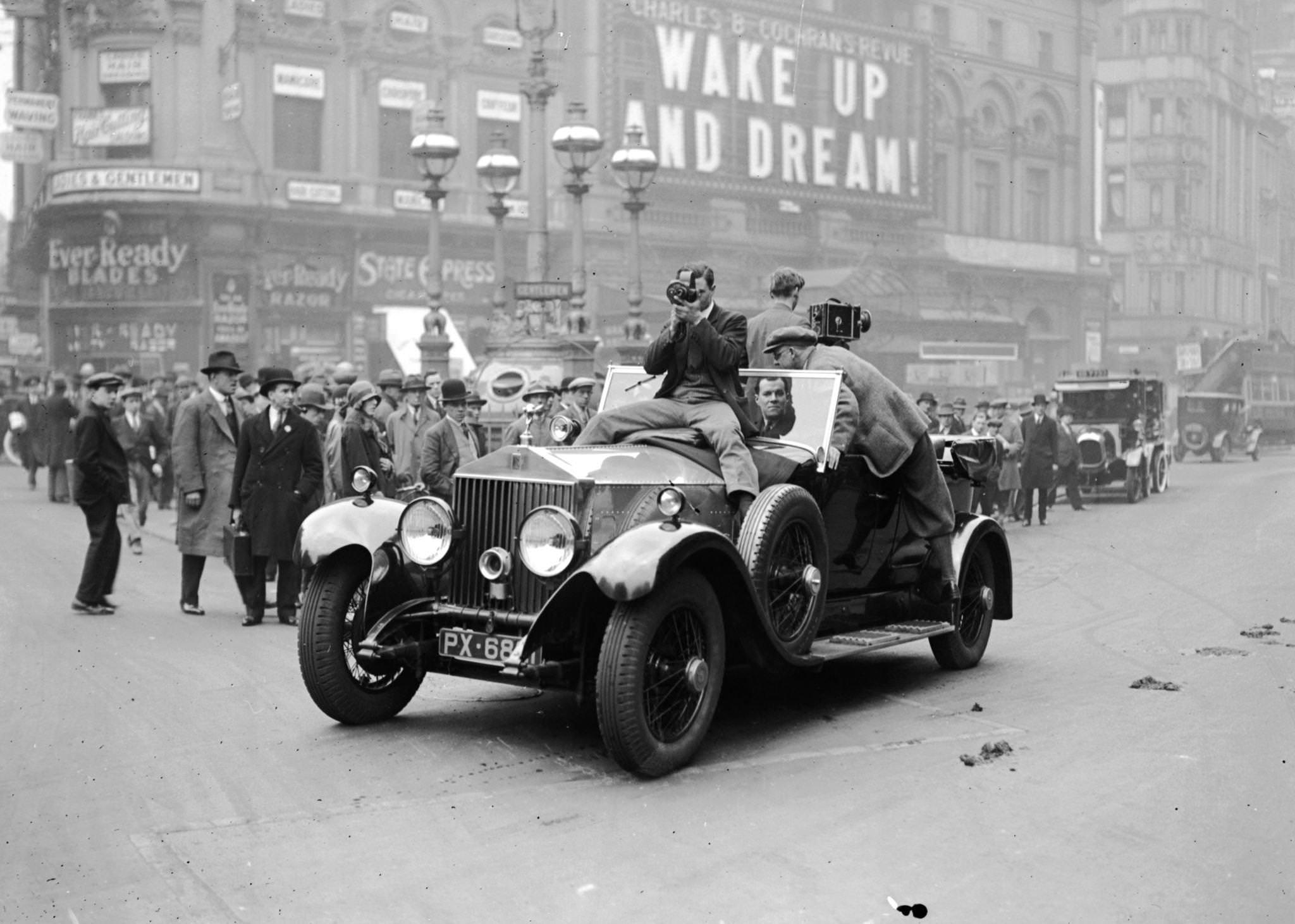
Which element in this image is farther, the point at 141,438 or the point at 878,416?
the point at 141,438

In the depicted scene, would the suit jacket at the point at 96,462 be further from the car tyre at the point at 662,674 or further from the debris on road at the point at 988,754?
the debris on road at the point at 988,754

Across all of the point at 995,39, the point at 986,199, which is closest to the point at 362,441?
the point at 986,199

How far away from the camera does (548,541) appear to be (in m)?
6.54

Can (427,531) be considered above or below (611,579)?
above

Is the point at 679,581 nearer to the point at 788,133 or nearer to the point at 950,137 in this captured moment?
the point at 788,133

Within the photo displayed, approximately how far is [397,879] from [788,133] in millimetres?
47843

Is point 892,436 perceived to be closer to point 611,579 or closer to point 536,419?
point 611,579

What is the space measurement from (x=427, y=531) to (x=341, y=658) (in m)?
0.75

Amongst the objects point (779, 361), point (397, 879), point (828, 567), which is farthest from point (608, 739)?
point (779, 361)

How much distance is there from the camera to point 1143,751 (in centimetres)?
665

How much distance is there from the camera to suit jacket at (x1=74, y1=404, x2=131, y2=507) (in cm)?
1135

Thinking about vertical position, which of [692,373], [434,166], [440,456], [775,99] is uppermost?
[775,99]

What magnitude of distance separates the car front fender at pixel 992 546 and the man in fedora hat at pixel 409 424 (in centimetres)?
556

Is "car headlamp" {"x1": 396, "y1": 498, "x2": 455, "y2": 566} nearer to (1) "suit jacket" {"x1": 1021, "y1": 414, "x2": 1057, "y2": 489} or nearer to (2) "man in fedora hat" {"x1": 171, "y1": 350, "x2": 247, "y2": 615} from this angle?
(2) "man in fedora hat" {"x1": 171, "y1": 350, "x2": 247, "y2": 615}
